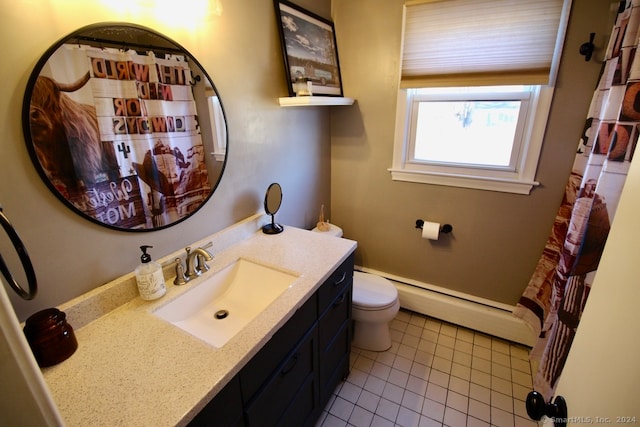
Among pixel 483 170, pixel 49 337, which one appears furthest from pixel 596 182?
pixel 49 337

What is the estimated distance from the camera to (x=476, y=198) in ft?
6.43

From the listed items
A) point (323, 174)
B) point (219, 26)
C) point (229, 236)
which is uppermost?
point (219, 26)

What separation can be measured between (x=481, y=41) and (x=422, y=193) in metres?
0.95

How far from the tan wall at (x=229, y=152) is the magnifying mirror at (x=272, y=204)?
0.28 ft

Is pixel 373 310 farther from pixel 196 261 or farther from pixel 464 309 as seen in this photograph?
pixel 196 261

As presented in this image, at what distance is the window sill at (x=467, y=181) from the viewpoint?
1795 millimetres

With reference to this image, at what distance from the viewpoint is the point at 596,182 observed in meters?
1.33

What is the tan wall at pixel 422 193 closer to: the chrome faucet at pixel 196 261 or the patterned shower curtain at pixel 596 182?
the patterned shower curtain at pixel 596 182

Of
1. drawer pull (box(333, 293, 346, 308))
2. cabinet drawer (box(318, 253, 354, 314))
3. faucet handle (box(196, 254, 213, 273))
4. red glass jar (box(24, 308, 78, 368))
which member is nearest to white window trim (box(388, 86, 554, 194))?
cabinet drawer (box(318, 253, 354, 314))

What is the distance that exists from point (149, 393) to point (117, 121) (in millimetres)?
852

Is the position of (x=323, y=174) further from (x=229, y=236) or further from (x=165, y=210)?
(x=165, y=210)

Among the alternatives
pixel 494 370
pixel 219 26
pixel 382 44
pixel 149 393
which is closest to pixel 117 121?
pixel 219 26

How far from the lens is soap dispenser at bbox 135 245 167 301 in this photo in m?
1.07

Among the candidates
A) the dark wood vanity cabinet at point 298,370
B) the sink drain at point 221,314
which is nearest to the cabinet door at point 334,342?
the dark wood vanity cabinet at point 298,370
